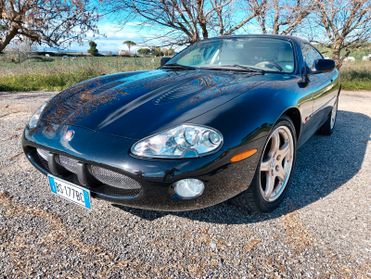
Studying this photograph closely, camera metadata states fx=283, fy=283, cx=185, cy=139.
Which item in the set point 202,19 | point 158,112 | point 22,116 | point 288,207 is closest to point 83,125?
point 158,112

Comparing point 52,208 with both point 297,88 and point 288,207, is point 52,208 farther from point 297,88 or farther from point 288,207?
point 297,88

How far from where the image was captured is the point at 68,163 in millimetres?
1741

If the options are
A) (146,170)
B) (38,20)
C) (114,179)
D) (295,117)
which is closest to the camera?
(146,170)

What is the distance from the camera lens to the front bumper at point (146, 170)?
149 cm

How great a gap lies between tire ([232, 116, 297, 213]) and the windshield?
2.34 ft

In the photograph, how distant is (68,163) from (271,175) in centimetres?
140

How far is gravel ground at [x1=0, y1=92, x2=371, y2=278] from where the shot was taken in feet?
5.05

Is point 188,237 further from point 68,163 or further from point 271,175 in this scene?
point 68,163

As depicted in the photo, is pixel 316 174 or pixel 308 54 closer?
pixel 316 174

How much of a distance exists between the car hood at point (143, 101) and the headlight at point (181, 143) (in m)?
0.06

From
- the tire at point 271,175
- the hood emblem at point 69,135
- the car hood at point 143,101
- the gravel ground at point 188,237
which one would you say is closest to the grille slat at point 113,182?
the hood emblem at point 69,135

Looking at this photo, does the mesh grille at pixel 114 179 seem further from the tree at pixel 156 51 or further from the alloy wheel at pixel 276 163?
the tree at pixel 156 51

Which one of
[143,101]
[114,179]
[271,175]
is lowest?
[271,175]

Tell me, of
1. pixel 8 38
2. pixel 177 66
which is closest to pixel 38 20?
pixel 8 38
